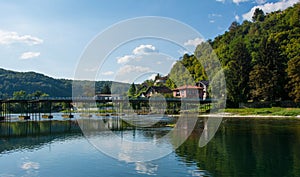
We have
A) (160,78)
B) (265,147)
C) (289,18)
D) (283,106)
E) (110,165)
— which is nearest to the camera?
(110,165)

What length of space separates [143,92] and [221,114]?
31.4m

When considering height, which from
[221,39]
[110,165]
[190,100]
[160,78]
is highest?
[221,39]

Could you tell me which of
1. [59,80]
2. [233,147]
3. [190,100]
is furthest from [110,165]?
Answer: [59,80]

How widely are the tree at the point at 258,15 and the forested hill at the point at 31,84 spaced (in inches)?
2730

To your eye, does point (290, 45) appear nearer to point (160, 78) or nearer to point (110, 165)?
point (160, 78)

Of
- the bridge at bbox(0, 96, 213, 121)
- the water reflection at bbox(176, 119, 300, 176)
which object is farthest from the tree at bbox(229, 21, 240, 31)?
the water reflection at bbox(176, 119, 300, 176)

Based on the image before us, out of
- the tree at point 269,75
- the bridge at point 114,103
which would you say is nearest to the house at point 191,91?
the bridge at point 114,103

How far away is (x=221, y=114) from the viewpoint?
6456cm

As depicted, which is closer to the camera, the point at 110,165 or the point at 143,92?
the point at 110,165

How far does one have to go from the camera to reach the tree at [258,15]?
129863 millimetres

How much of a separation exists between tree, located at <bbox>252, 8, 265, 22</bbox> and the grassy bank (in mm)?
76755

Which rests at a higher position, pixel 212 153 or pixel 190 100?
pixel 190 100

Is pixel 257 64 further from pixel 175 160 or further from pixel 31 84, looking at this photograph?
pixel 31 84

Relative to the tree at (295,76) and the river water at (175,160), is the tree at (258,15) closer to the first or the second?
the tree at (295,76)
